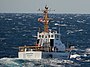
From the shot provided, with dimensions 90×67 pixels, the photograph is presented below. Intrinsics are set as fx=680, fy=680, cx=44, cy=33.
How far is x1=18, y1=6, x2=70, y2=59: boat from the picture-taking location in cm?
10125

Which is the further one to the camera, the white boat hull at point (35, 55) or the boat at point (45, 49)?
the boat at point (45, 49)

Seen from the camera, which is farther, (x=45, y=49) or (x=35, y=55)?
(x=45, y=49)

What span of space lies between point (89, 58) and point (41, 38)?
9598 millimetres

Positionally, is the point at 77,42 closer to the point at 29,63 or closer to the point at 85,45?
the point at 85,45

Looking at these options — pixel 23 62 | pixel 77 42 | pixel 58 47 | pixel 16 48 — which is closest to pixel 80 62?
pixel 58 47

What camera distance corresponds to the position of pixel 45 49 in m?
105

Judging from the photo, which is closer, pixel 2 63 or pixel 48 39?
pixel 2 63

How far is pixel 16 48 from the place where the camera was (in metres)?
130

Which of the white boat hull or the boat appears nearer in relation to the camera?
the white boat hull

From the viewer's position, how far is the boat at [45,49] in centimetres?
10125

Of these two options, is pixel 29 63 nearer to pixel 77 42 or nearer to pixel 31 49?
pixel 31 49

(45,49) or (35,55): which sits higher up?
(45,49)

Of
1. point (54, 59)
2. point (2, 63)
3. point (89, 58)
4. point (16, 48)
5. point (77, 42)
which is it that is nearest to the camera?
point (2, 63)

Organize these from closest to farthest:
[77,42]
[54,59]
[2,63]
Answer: [2,63], [54,59], [77,42]
